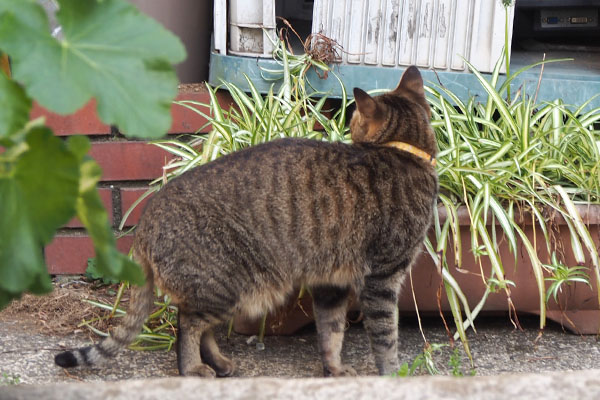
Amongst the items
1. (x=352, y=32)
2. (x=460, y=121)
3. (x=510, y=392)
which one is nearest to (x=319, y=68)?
(x=352, y=32)

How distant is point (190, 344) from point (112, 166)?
110 cm

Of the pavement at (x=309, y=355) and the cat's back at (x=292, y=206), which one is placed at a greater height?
the cat's back at (x=292, y=206)

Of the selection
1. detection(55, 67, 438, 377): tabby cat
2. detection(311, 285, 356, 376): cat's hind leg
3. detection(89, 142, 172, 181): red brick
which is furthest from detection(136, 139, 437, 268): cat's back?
detection(89, 142, 172, 181): red brick

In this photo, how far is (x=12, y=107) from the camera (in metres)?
1.13

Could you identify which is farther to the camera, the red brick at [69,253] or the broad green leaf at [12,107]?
the red brick at [69,253]

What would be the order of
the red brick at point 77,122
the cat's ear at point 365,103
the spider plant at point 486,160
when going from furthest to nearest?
1. the red brick at point 77,122
2. the spider plant at point 486,160
3. the cat's ear at point 365,103

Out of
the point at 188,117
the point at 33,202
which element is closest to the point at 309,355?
the point at 188,117

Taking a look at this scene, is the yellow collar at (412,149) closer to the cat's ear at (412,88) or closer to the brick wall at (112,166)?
the cat's ear at (412,88)

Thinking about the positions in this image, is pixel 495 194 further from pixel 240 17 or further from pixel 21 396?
pixel 21 396

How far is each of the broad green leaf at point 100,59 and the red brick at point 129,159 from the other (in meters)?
2.08

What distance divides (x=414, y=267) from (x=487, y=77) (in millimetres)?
1080

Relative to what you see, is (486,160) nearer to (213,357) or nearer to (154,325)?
(213,357)

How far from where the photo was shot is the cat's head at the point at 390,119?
254 cm

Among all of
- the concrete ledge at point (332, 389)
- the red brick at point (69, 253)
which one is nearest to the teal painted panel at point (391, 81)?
the red brick at point (69, 253)
